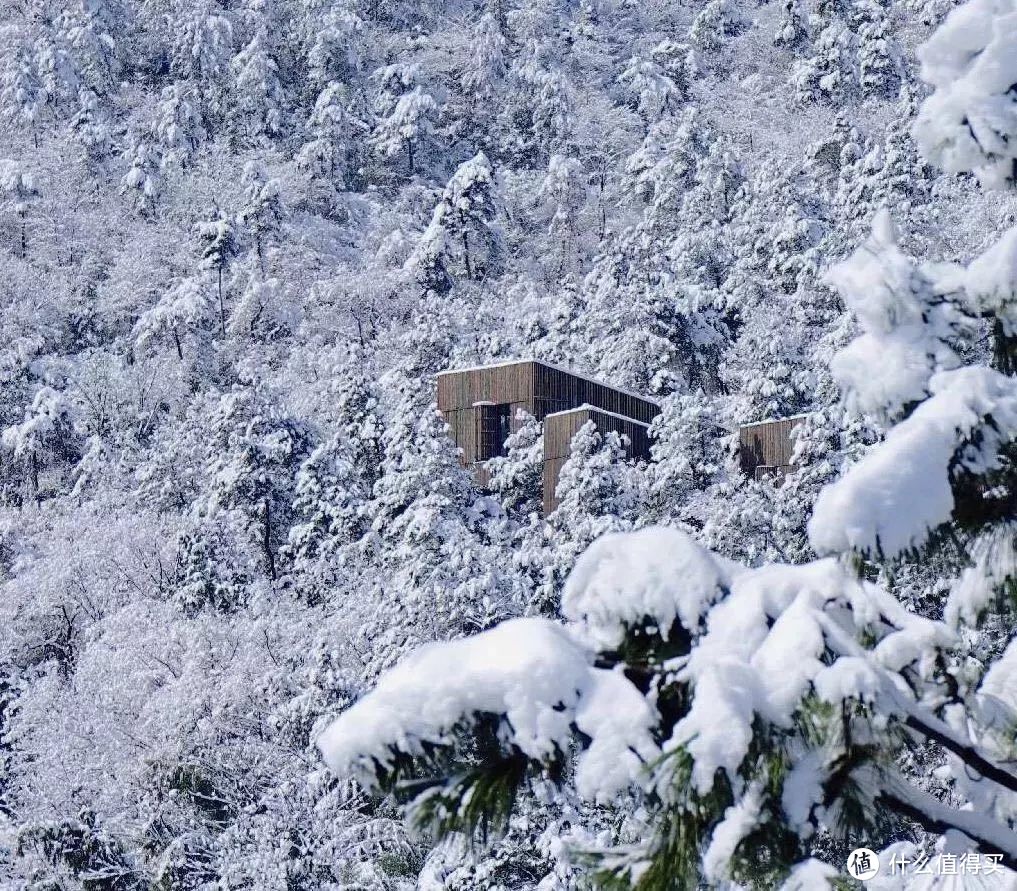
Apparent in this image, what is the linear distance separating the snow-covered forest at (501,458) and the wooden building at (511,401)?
90 cm

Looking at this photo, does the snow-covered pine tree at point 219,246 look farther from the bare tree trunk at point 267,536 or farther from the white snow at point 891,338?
the white snow at point 891,338

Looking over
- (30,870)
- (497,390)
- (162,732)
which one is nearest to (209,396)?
(497,390)

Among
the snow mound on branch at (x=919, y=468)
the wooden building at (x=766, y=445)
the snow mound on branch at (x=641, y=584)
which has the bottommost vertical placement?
the wooden building at (x=766, y=445)

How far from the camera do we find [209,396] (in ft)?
131

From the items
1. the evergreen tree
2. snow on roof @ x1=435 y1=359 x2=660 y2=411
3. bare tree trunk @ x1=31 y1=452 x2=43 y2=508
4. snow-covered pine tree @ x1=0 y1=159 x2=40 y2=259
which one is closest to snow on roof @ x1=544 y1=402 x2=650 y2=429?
snow on roof @ x1=435 y1=359 x2=660 y2=411

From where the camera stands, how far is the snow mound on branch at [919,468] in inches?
99.0

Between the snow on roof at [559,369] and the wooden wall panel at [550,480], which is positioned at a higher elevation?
the snow on roof at [559,369]

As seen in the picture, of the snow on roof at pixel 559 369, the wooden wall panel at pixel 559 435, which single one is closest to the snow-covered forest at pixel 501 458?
the wooden wall panel at pixel 559 435

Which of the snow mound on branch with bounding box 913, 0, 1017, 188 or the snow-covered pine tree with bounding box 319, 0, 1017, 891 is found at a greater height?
the snow mound on branch with bounding box 913, 0, 1017, 188

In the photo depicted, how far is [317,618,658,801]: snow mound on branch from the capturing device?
2555mm

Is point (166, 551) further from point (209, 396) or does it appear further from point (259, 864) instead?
point (259, 864)

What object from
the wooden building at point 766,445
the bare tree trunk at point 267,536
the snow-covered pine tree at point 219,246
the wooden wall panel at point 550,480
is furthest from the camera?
the snow-covered pine tree at point 219,246

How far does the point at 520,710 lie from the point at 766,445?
24044 millimetres

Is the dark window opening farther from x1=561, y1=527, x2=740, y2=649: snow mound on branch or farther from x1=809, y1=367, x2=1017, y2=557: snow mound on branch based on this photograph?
x1=809, y1=367, x2=1017, y2=557: snow mound on branch
